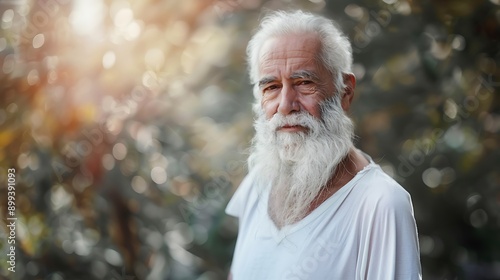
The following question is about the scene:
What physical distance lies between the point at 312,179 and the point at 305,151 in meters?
0.07

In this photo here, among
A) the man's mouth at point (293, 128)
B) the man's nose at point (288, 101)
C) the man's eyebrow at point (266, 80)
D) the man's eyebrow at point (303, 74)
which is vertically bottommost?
the man's mouth at point (293, 128)

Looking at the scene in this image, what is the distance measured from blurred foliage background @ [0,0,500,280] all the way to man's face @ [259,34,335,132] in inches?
39.2

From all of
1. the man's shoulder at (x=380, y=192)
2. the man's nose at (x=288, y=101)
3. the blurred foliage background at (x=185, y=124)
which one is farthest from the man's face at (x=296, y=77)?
the blurred foliage background at (x=185, y=124)

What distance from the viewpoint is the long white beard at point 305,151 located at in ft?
5.11

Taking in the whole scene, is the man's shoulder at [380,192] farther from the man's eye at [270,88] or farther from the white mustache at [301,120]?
the man's eye at [270,88]

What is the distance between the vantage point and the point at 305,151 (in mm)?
1586

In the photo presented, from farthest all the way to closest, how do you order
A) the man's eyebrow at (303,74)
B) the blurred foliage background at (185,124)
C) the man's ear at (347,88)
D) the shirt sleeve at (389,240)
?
the blurred foliage background at (185,124) → the man's ear at (347,88) → the man's eyebrow at (303,74) → the shirt sleeve at (389,240)

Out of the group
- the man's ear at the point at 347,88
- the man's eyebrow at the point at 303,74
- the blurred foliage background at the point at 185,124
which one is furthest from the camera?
the blurred foliage background at the point at 185,124

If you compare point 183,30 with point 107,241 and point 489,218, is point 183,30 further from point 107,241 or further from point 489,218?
point 489,218

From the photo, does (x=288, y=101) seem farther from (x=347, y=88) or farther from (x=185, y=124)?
(x=185, y=124)

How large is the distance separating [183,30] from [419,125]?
3.41ft

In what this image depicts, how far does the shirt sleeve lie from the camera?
1.34 metres

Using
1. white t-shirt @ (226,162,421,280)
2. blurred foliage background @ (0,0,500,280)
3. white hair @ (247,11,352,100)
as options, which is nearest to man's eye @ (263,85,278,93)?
white hair @ (247,11,352,100)

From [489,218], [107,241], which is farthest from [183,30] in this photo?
[489,218]
